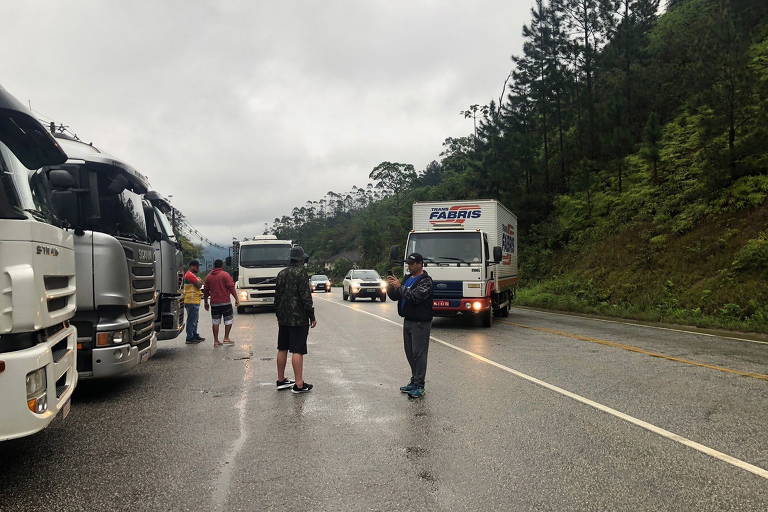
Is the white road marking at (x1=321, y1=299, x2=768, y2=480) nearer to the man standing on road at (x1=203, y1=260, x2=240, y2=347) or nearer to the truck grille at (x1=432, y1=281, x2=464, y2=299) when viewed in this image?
the truck grille at (x1=432, y1=281, x2=464, y2=299)

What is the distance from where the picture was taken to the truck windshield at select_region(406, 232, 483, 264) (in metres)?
14.5

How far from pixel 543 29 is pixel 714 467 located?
3745 centimetres


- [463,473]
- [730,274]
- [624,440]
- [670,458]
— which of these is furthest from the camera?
[730,274]

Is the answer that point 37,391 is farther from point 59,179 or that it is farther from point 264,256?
point 264,256

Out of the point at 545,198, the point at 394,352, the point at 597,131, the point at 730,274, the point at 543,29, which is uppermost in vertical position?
the point at 543,29

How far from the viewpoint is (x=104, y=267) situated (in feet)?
20.9

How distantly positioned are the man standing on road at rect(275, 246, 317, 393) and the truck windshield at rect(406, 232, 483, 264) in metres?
7.56

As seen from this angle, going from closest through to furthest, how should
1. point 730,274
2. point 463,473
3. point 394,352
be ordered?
point 463,473
point 394,352
point 730,274

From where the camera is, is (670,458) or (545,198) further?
(545,198)

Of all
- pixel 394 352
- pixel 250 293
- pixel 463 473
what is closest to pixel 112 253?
pixel 463 473

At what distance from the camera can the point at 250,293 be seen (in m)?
20.4

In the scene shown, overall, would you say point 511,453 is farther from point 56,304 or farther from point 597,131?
point 597,131

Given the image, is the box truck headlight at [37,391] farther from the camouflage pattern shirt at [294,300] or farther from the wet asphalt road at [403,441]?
the camouflage pattern shirt at [294,300]

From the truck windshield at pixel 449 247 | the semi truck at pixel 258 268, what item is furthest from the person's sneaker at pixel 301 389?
the semi truck at pixel 258 268
